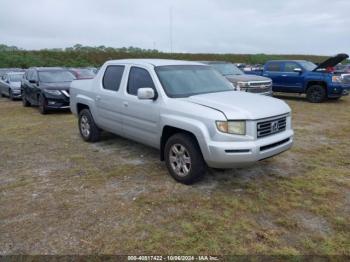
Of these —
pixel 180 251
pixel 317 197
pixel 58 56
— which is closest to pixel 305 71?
pixel 317 197

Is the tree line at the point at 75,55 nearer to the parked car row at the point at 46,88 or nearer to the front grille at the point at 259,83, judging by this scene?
the parked car row at the point at 46,88

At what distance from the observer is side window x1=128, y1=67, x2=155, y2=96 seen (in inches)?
206

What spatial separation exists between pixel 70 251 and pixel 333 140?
20.7ft

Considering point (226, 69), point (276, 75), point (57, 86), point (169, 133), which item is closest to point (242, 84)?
point (226, 69)

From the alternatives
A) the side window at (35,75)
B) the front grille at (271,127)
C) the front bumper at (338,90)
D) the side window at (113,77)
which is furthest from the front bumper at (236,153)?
the front bumper at (338,90)

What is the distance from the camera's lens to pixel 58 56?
41.9 metres

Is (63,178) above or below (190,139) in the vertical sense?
below

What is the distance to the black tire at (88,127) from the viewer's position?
6906mm

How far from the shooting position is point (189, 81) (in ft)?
17.2

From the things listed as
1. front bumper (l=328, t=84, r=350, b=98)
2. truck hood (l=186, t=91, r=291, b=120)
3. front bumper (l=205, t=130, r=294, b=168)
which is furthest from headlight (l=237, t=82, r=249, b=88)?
front bumper (l=205, t=130, r=294, b=168)

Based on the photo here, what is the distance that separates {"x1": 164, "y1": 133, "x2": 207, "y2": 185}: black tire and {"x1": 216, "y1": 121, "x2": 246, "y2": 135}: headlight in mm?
503

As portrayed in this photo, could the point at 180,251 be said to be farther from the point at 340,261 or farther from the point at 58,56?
the point at 58,56

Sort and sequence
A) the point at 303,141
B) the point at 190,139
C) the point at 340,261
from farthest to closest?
the point at 303,141
the point at 190,139
the point at 340,261

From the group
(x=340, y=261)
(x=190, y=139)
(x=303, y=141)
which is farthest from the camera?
(x=303, y=141)
